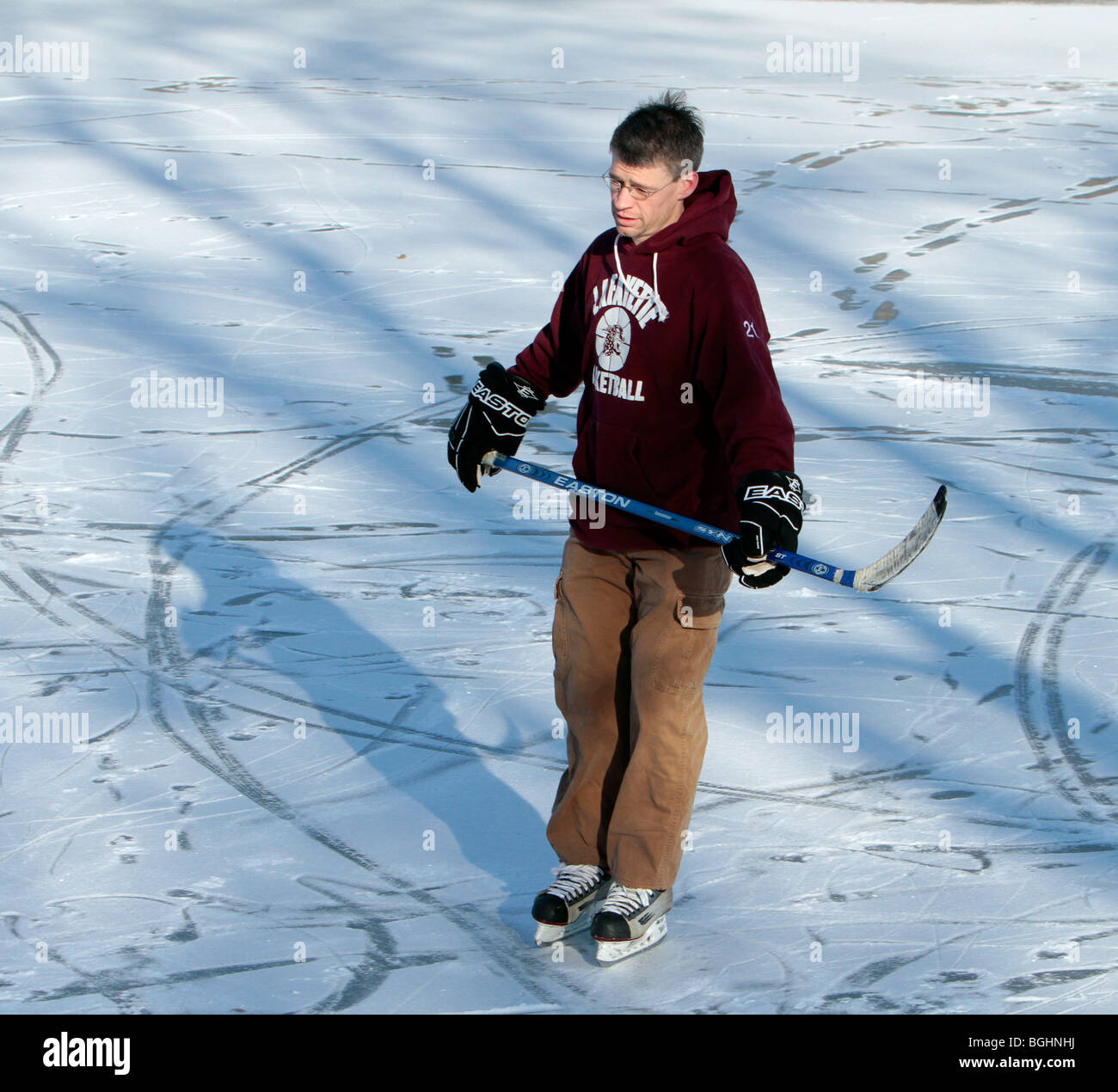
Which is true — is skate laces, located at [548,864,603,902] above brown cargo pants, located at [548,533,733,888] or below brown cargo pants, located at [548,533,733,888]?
below

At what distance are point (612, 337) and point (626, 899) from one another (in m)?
1.15

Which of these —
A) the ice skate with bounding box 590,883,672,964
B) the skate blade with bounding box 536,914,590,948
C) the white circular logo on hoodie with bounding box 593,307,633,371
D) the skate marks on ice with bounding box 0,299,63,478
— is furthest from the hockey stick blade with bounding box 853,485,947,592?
the skate marks on ice with bounding box 0,299,63,478

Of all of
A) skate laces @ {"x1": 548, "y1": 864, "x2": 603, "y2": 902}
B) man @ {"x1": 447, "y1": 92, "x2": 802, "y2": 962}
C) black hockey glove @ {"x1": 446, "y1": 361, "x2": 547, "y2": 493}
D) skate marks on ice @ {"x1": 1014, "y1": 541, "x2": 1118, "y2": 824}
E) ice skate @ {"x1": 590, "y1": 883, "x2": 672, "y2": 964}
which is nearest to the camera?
man @ {"x1": 447, "y1": 92, "x2": 802, "y2": 962}

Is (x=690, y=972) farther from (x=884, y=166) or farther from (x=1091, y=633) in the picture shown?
(x=884, y=166)

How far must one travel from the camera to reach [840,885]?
11.3 ft

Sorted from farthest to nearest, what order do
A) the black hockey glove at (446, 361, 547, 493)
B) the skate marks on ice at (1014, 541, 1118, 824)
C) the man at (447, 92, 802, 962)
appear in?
the skate marks on ice at (1014, 541, 1118, 824)
the black hockey glove at (446, 361, 547, 493)
the man at (447, 92, 802, 962)

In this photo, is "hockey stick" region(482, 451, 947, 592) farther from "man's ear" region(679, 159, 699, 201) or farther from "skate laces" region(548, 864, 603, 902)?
"skate laces" region(548, 864, 603, 902)

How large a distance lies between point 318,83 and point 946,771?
38.0 ft

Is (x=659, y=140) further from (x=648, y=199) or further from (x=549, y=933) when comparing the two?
(x=549, y=933)

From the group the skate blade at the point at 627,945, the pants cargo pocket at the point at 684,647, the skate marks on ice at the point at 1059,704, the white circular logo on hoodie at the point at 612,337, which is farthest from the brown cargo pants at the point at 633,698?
the skate marks on ice at the point at 1059,704

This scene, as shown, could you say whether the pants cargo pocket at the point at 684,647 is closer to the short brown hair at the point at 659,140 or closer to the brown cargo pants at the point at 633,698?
the brown cargo pants at the point at 633,698

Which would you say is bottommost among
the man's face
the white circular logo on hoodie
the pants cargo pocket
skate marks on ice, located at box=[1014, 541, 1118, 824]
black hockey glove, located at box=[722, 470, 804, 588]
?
skate marks on ice, located at box=[1014, 541, 1118, 824]

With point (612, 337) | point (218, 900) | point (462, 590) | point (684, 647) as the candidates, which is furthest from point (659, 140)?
point (462, 590)

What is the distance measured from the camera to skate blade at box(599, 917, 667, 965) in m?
3.10
